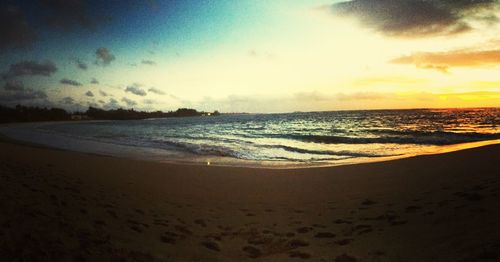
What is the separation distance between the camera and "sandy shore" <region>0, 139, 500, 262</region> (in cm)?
440

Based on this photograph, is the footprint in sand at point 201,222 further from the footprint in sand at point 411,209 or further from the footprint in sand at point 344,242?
the footprint in sand at point 411,209

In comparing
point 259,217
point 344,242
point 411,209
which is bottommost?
point 259,217

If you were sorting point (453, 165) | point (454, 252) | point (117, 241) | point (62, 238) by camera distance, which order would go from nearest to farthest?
point (454, 252) → point (62, 238) → point (117, 241) → point (453, 165)

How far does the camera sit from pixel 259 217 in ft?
23.9

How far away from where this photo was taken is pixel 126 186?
10.0 meters

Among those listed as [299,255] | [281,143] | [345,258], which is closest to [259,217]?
[299,255]

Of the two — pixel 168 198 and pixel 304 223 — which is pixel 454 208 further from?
pixel 168 198

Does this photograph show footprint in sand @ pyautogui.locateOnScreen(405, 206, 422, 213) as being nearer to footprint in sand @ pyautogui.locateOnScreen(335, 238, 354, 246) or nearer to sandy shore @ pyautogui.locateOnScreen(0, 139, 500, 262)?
sandy shore @ pyautogui.locateOnScreen(0, 139, 500, 262)

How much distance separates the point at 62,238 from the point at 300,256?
11.9 ft

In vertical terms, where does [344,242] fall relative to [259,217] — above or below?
above

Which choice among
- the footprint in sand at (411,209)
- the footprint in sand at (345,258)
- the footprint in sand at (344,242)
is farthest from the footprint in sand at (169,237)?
the footprint in sand at (411,209)

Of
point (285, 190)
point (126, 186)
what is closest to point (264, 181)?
point (285, 190)

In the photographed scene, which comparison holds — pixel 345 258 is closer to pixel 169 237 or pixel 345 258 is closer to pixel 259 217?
pixel 259 217

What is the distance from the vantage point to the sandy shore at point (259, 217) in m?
4.40
